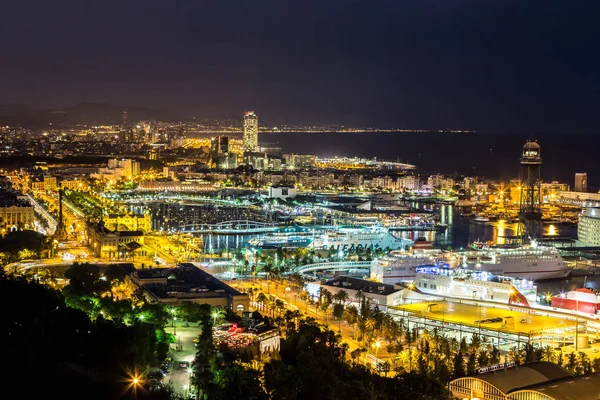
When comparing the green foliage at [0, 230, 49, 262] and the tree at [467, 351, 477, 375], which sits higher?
the green foliage at [0, 230, 49, 262]

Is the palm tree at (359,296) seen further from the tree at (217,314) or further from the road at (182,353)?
the road at (182,353)

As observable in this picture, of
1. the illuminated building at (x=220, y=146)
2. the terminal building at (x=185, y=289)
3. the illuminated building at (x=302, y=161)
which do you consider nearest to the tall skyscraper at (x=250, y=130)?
the illuminated building at (x=220, y=146)

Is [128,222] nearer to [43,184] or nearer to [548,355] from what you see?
[43,184]

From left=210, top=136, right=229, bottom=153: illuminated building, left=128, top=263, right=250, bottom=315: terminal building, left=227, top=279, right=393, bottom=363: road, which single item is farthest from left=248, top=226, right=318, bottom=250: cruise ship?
left=210, top=136, right=229, bottom=153: illuminated building

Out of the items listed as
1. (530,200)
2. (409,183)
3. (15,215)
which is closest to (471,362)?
(15,215)

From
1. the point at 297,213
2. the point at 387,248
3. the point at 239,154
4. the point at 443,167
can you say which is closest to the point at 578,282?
the point at 387,248

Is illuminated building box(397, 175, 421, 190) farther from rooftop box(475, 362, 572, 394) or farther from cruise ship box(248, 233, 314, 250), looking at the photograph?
rooftop box(475, 362, 572, 394)
